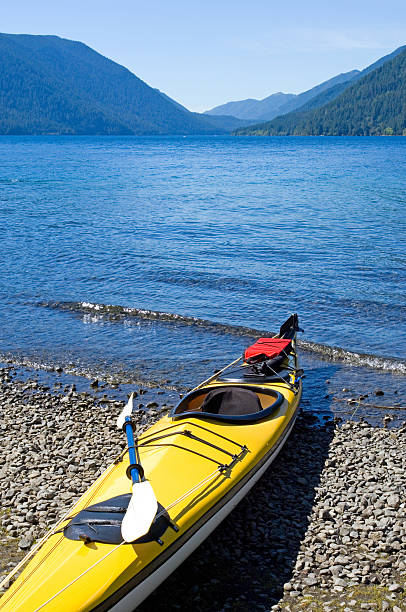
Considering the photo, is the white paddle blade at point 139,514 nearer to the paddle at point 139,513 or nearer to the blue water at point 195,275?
the paddle at point 139,513

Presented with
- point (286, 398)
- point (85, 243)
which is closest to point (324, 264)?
point (85, 243)

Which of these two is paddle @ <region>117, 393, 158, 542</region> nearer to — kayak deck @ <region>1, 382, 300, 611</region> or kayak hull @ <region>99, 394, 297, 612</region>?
kayak deck @ <region>1, 382, 300, 611</region>

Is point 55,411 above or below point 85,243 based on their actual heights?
below

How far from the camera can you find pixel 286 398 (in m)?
10.7

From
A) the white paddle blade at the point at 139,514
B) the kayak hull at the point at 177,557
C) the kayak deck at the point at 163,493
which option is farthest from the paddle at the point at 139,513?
the kayak hull at the point at 177,557

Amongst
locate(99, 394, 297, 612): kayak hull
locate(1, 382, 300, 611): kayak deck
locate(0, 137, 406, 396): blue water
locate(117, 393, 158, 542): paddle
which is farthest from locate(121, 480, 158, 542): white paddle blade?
locate(0, 137, 406, 396): blue water

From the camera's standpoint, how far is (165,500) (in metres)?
7.34

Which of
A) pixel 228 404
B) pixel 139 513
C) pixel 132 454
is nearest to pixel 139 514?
pixel 139 513

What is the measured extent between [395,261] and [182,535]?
20.2m

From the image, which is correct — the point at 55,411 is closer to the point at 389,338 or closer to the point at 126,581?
the point at 126,581

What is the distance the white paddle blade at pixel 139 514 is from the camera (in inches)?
251

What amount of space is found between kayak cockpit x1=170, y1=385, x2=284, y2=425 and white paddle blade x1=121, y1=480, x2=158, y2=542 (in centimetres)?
292

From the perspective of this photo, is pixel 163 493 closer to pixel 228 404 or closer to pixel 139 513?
pixel 139 513

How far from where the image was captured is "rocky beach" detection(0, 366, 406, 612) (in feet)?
23.0
